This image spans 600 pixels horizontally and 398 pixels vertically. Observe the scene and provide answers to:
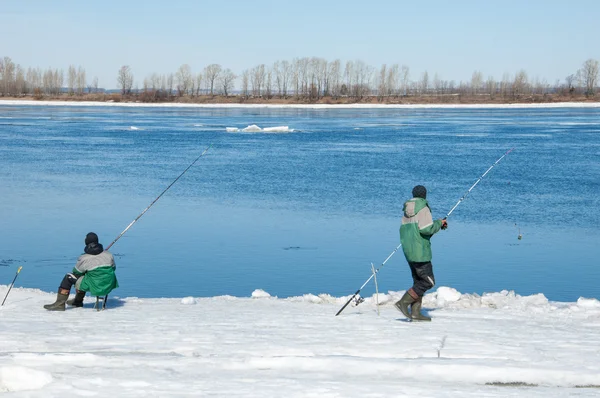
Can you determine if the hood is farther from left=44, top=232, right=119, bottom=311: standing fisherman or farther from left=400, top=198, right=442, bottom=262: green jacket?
left=44, top=232, right=119, bottom=311: standing fisherman

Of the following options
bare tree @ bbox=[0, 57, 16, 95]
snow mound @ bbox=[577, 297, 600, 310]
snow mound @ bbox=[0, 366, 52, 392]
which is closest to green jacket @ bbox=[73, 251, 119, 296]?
snow mound @ bbox=[0, 366, 52, 392]

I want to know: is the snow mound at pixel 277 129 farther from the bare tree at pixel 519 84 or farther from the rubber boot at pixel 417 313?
the bare tree at pixel 519 84

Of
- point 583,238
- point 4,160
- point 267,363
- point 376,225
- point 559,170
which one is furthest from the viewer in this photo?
point 4,160

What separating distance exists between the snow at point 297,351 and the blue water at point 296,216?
2939 millimetres

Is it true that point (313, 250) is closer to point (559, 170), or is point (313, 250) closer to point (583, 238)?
point (583, 238)

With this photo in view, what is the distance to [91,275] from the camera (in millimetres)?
8945

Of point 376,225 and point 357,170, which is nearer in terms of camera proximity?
point 376,225

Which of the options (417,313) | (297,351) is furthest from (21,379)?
(417,313)

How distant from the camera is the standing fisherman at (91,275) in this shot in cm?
893

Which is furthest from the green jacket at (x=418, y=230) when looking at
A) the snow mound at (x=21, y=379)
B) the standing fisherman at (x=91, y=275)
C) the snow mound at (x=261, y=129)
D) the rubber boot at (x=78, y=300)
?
the snow mound at (x=261, y=129)

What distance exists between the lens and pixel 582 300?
9828 mm

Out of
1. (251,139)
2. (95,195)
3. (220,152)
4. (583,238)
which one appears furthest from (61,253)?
(251,139)

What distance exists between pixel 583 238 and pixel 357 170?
14102 mm

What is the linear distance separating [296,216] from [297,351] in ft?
40.5
